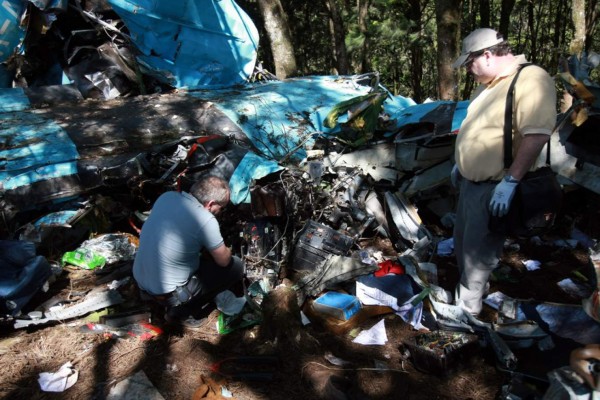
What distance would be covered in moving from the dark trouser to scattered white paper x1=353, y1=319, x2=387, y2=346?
1.23 metres

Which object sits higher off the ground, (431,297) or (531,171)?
(531,171)

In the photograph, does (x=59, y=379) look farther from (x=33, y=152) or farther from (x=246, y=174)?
(x=33, y=152)

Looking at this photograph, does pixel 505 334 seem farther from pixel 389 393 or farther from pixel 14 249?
pixel 14 249

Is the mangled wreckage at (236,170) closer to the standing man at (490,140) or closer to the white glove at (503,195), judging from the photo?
the standing man at (490,140)

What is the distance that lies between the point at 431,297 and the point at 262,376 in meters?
1.48

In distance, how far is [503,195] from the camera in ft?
9.40

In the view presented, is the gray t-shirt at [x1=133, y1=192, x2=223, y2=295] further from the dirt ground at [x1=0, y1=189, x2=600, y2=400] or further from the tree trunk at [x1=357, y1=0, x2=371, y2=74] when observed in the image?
the tree trunk at [x1=357, y1=0, x2=371, y2=74]

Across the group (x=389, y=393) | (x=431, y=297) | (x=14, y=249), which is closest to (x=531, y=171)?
(x=431, y=297)

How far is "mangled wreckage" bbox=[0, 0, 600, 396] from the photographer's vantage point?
388cm

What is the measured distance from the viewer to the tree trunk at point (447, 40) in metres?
7.50

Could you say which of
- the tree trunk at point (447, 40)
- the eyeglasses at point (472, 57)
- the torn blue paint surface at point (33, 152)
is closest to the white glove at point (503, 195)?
the eyeglasses at point (472, 57)

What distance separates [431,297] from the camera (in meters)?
3.54

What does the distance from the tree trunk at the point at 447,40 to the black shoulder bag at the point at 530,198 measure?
16.4ft

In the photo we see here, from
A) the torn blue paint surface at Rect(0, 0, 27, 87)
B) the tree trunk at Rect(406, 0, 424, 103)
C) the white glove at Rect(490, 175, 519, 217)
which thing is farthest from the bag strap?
the tree trunk at Rect(406, 0, 424, 103)
